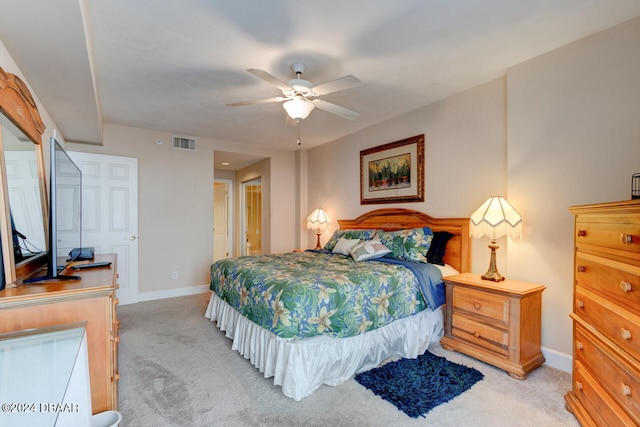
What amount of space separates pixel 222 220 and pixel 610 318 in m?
6.94

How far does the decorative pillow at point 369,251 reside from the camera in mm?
3301

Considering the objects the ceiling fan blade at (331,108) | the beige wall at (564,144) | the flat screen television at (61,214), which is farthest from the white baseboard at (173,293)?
the beige wall at (564,144)

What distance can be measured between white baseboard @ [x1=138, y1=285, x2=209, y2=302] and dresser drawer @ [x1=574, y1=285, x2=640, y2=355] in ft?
15.7

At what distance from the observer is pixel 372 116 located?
3.98m

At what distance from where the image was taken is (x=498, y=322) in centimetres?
241

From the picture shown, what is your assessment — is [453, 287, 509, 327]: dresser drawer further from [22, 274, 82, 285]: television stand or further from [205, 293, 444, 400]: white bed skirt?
[22, 274, 82, 285]: television stand

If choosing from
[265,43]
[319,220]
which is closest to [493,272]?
[265,43]

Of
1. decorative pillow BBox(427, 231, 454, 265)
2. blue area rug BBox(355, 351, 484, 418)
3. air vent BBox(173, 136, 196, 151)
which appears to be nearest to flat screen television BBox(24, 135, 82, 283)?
air vent BBox(173, 136, 196, 151)

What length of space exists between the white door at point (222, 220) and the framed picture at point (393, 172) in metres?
3.78

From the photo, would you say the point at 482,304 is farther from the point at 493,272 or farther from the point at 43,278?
the point at 43,278

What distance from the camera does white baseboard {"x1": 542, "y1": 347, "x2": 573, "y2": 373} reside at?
7.79ft

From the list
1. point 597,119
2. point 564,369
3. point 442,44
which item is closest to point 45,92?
point 442,44

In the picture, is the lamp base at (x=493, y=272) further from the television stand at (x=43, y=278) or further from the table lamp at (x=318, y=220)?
the television stand at (x=43, y=278)

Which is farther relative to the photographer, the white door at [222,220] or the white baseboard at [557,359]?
the white door at [222,220]
